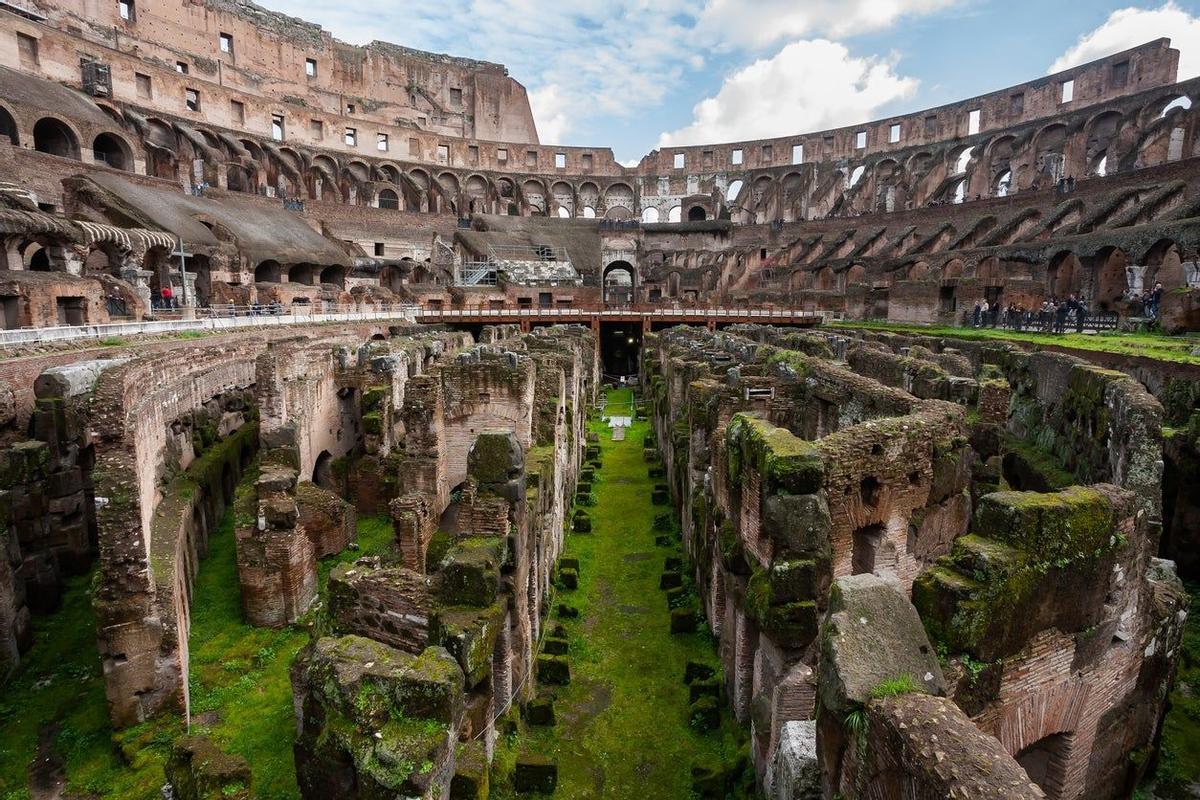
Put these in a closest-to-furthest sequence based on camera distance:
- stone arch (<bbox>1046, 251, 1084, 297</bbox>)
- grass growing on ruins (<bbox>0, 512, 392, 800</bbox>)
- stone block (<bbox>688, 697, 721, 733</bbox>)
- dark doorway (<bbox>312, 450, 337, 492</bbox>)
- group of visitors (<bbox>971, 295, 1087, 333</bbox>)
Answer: grass growing on ruins (<bbox>0, 512, 392, 800</bbox>)
stone block (<bbox>688, 697, 721, 733</bbox>)
dark doorway (<bbox>312, 450, 337, 492</bbox>)
group of visitors (<bbox>971, 295, 1087, 333</bbox>)
stone arch (<bbox>1046, 251, 1084, 297</bbox>)

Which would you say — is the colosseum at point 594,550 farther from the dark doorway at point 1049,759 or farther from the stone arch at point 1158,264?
the stone arch at point 1158,264

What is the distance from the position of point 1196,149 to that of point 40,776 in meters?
49.5

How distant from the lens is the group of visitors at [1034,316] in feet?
67.5

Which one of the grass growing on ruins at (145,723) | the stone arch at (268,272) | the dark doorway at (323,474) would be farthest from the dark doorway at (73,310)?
the stone arch at (268,272)

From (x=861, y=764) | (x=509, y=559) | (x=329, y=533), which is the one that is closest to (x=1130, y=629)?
(x=861, y=764)

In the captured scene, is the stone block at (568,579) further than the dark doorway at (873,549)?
Yes

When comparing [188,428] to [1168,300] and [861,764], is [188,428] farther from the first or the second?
[1168,300]

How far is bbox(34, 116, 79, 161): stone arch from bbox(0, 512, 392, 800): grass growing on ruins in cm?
3765

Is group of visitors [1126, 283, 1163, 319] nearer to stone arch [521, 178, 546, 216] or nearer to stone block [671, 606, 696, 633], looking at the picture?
stone block [671, 606, 696, 633]

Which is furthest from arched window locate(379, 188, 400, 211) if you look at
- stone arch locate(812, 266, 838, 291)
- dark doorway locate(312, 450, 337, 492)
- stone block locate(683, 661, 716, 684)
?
stone block locate(683, 661, 716, 684)

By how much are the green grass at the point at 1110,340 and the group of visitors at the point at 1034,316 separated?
51cm

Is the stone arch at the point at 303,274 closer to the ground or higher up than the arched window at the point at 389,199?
closer to the ground

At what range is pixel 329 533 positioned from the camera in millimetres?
11266

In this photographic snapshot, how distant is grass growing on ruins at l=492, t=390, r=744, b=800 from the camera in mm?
6766
